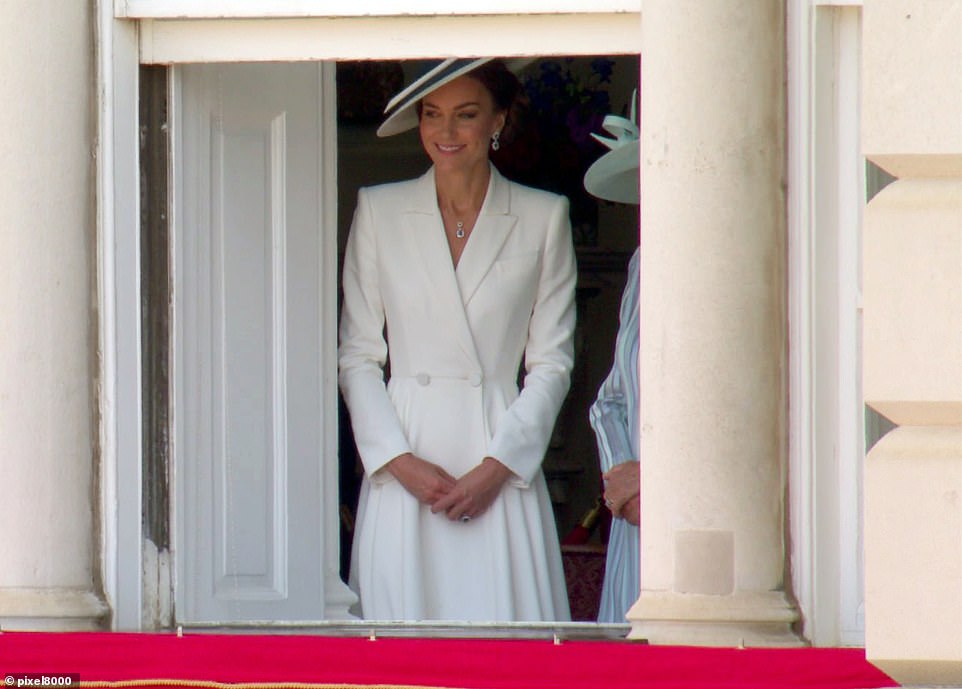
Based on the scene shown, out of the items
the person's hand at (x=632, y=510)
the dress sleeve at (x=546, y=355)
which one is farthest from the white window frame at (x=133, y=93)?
the person's hand at (x=632, y=510)

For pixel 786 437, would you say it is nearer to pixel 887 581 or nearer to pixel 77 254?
pixel 887 581

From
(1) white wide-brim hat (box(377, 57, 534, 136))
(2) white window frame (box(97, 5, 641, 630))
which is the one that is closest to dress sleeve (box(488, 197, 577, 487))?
(1) white wide-brim hat (box(377, 57, 534, 136))

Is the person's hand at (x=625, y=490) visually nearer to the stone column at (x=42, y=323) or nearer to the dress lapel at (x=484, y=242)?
the dress lapel at (x=484, y=242)

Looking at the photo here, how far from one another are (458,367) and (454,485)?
33 centimetres

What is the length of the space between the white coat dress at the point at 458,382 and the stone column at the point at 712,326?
125 centimetres

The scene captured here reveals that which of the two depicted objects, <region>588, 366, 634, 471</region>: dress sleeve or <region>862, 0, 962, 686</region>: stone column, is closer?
<region>862, 0, 962, 686</region>: stone column

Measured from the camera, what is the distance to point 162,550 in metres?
6.90

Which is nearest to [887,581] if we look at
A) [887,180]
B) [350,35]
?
[887,180]

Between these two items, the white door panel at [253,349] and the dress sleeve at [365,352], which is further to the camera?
the dress sleeve at [365,352]

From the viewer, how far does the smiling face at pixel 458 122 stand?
24.7 feet

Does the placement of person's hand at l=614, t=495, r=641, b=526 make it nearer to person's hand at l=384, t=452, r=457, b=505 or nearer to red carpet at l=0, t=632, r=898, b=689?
person's hand at l=384, t=452, r=457, b=505

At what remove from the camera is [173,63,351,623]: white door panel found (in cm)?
706

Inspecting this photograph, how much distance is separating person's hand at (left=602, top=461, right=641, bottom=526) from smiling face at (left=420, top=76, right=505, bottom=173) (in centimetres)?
97

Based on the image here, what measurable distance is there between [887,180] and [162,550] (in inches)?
87.1
